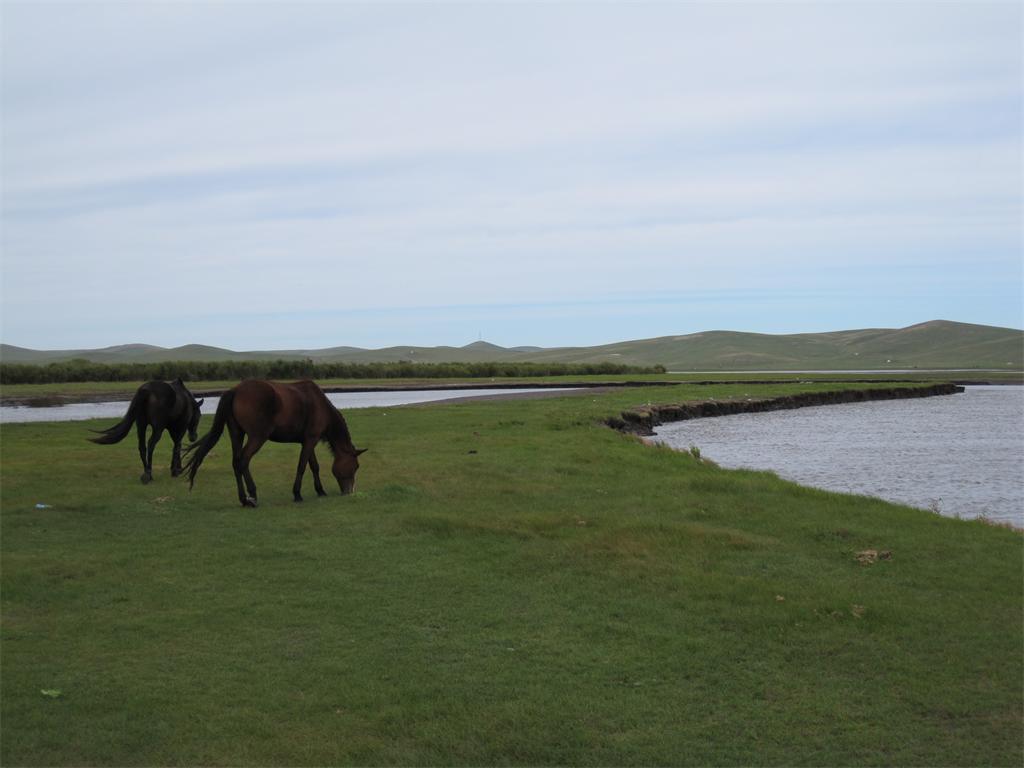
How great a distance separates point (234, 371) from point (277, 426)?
234 feet

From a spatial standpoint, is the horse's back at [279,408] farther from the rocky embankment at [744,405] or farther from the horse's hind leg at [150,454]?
the rocky embankment at [744,405]

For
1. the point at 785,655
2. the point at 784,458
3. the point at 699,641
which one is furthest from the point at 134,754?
the point at 784,458

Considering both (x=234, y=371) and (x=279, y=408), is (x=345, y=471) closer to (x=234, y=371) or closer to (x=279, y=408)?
(x=279, y=408)

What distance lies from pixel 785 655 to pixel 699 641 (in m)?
0.78

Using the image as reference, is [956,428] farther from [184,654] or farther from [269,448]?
[184,654]

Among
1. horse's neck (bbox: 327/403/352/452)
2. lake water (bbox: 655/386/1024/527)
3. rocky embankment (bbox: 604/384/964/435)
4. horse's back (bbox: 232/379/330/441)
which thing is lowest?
lake water (bbox: 655/386/1024/527)

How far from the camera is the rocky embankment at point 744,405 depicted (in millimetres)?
41781

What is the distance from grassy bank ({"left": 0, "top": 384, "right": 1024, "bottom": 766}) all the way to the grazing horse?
168 centimetres

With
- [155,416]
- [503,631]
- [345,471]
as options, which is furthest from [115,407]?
[503,631]

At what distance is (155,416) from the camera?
19.1 meters

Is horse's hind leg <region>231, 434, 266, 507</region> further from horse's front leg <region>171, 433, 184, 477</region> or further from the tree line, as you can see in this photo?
the tree line

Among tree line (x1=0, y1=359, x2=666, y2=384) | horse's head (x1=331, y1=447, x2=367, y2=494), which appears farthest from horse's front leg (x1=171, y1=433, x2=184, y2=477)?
tree line (x1=0, y1=359, x2=666, y2=384)

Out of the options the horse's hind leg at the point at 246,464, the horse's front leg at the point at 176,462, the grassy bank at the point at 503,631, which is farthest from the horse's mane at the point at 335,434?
the horse's front leg at the point at 176,462

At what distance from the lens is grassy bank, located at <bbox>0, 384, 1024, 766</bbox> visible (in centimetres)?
689
